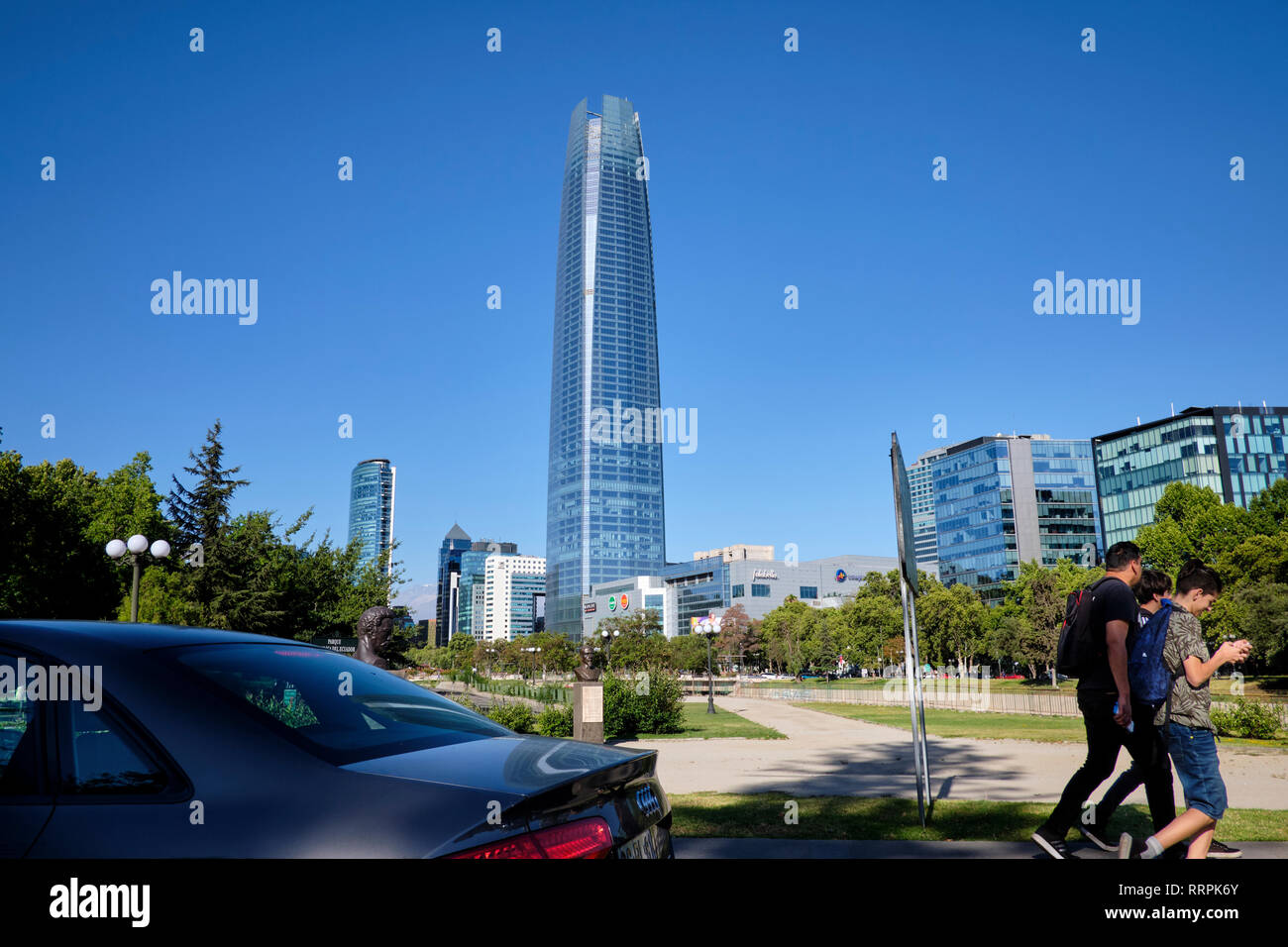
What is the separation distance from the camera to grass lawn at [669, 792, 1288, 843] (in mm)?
6598

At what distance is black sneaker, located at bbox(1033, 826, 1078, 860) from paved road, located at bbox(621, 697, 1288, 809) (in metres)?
3.34

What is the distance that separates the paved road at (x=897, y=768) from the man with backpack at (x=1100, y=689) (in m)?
3.46

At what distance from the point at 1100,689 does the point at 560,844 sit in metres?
4.73

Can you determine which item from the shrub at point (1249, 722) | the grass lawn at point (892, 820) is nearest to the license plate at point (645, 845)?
the grass lawn at point (892, 820)

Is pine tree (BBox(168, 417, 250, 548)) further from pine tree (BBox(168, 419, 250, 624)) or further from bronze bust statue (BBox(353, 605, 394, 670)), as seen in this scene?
bronze bust statue (BBox(353, 605, 394, 670))

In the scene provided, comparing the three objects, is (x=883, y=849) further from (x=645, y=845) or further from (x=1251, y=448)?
(x=1251, y=448)

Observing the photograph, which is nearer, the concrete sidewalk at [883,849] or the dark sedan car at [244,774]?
the dark sedan car at [244,774]

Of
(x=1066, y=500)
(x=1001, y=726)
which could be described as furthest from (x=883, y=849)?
(x=1066, y=500)

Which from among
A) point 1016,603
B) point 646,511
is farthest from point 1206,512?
point 646,511

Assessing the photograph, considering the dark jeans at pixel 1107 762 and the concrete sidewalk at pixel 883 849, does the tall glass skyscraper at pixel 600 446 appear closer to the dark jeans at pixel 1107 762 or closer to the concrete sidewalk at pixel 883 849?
the concrete sidewalk at pixel 883 849

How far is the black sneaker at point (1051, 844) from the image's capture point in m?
5.28

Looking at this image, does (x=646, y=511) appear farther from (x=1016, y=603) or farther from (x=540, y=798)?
(x=540, y=798)

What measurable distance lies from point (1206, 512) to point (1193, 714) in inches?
2280
